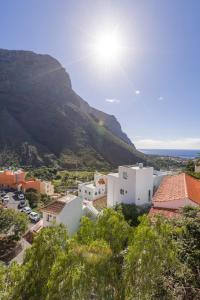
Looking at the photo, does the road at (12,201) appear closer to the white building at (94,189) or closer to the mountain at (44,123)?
the white building at (94,189)

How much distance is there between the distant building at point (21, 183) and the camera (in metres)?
59.0

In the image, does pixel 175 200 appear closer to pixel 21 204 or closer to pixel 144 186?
pixel 144 186

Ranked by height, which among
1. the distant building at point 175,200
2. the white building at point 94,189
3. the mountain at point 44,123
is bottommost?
the white building at point 94,189

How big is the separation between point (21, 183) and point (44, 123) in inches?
2594

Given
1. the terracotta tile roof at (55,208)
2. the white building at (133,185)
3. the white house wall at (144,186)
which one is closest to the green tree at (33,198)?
the white building at (133,185)

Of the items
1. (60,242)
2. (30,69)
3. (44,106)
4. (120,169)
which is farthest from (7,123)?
(60,242)

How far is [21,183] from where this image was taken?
2442 inches

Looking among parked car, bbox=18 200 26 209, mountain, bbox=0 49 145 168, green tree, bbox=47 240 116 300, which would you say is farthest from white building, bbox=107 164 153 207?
mountain, bbox=0 49 145 168

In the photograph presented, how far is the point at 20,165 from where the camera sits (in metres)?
96.4

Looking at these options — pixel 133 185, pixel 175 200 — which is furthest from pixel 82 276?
pixel 133 185

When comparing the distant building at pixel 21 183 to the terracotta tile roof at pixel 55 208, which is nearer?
the terracotta tile roof at pixel 55 208

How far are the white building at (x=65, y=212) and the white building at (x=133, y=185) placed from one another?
220 inches

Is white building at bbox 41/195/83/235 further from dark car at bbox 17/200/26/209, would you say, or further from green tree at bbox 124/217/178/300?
dark car at bbox 17/200/26/209

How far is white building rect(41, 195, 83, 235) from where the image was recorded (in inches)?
947
